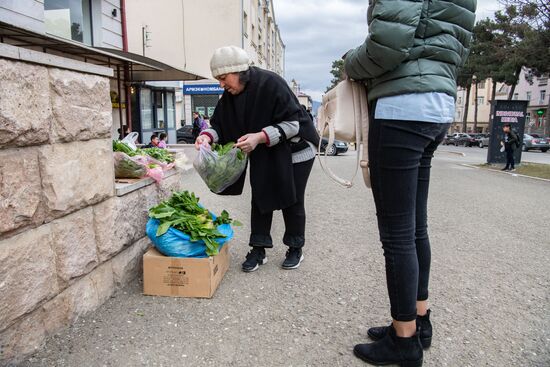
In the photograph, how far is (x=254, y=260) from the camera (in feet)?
11.1

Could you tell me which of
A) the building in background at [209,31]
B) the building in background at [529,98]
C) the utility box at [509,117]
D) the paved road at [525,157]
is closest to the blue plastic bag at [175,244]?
the utility box at [509,117]

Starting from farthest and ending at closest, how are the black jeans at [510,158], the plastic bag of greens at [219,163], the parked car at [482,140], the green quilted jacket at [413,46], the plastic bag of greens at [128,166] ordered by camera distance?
the parked car at [482,140]
the black jeans at [510,158]
the plastic bag of greens at [128,166]
the plastic bag of greens at [219,163]
the green quilted jacket at [413,46]

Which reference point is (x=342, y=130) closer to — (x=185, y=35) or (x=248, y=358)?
(x=248, y=358)

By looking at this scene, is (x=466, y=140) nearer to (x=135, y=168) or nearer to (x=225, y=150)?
(x=225, y=150)

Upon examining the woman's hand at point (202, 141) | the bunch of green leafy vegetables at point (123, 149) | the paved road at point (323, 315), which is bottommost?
the paved road at point (323, 315)

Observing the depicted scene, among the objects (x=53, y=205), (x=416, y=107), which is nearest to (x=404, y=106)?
(x=416, y=107)

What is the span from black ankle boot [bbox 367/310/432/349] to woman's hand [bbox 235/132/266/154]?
138cm

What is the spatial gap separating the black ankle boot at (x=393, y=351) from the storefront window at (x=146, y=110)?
13224 mm

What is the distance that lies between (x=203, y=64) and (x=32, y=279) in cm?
2579

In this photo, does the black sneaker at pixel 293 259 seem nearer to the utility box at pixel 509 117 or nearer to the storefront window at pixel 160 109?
the storefront window at pixel 160 109

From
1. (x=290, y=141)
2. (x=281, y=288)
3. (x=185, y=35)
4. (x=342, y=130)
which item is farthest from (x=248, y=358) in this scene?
(x=185, y=35)

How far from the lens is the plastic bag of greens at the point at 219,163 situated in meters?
2.99

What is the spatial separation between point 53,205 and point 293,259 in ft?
6.04

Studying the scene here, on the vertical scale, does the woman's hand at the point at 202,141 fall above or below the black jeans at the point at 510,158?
above
